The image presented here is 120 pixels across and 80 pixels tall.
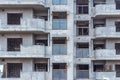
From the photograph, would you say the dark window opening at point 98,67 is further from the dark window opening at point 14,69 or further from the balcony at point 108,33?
the dark window opening at point 14,69

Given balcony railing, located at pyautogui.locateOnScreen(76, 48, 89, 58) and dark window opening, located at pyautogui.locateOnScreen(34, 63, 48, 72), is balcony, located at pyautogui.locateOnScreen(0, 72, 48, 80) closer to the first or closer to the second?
dark window opening, located at pyautogui.locateOnScreen(34, 63, 48, 72)

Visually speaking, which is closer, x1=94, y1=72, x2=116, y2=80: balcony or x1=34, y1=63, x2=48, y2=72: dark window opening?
x1=94, y1=72, x2=116, y2=80: balcony

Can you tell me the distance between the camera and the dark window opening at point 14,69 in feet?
111

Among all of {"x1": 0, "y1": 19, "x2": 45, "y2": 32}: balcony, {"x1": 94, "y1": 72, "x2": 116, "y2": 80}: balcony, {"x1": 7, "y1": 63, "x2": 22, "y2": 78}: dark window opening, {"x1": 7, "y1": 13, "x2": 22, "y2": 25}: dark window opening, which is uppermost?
{"x1": 7, "y1": 13, "x2": 22, "y2": 25}: dark window opening

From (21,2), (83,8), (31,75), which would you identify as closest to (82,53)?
(83,8)

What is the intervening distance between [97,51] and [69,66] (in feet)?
9.89

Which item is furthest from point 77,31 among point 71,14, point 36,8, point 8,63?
point 8,63

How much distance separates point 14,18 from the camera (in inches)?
1367

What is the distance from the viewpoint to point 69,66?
109 feet

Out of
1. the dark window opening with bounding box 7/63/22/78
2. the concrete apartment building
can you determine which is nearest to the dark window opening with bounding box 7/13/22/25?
the concrete apartment building

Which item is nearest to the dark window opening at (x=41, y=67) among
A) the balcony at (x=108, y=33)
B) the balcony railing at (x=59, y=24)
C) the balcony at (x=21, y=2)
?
the balcony railing at (x=59, y=24)

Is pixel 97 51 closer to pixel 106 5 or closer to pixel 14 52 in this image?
pixel 106 5

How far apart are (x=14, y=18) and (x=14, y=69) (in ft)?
16.2

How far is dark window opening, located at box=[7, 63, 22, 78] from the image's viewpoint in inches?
1329
